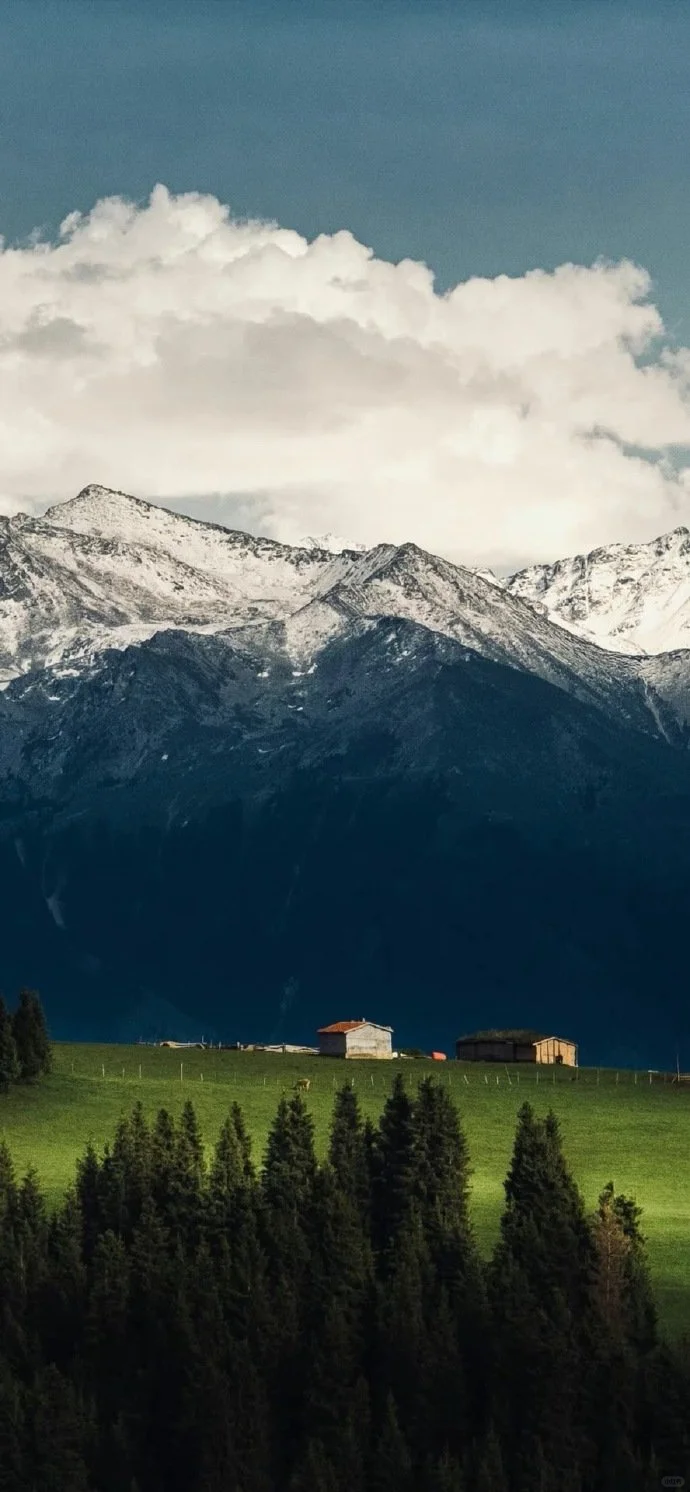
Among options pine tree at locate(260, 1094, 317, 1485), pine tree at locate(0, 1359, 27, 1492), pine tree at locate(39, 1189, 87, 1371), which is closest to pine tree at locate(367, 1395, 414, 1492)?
pine tree at locate(260, 1094, 317, 1485)

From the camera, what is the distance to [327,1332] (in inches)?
6152

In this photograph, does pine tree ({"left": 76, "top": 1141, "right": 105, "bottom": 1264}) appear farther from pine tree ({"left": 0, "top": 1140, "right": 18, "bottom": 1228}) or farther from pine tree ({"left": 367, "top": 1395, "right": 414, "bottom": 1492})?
pine tree ({"left": 367, "top": 1395, "right": 414, "bottom": 1492})

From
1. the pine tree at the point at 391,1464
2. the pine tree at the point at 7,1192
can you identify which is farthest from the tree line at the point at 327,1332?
the pine tree at the point at 7,1192

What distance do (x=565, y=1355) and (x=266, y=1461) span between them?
626 inches

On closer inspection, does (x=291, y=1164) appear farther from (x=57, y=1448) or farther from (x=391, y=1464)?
(x=391, y=1464)

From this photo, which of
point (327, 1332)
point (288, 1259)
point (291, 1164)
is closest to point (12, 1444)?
Result: point (327, 1332)

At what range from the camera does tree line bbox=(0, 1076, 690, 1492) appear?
144 meters

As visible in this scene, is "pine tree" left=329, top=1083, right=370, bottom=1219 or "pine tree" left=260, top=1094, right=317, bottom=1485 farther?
"pine tree" left=329, top=1083, right=370, bottom=1219

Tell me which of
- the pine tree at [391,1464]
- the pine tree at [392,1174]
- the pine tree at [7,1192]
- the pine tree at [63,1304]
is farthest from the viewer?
the pine tree at [7,1192]

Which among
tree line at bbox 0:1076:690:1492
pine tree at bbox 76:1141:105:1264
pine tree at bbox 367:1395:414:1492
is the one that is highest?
pine tree at bbox 76:1141:105:1264

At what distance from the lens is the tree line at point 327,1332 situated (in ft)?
472

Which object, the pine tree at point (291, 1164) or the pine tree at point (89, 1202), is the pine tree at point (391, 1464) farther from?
the pine tree at point (89, 1202)

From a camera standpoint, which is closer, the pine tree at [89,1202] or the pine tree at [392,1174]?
the pine tree at [89,1202]

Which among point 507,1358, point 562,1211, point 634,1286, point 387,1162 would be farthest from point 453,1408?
point 387,1162
